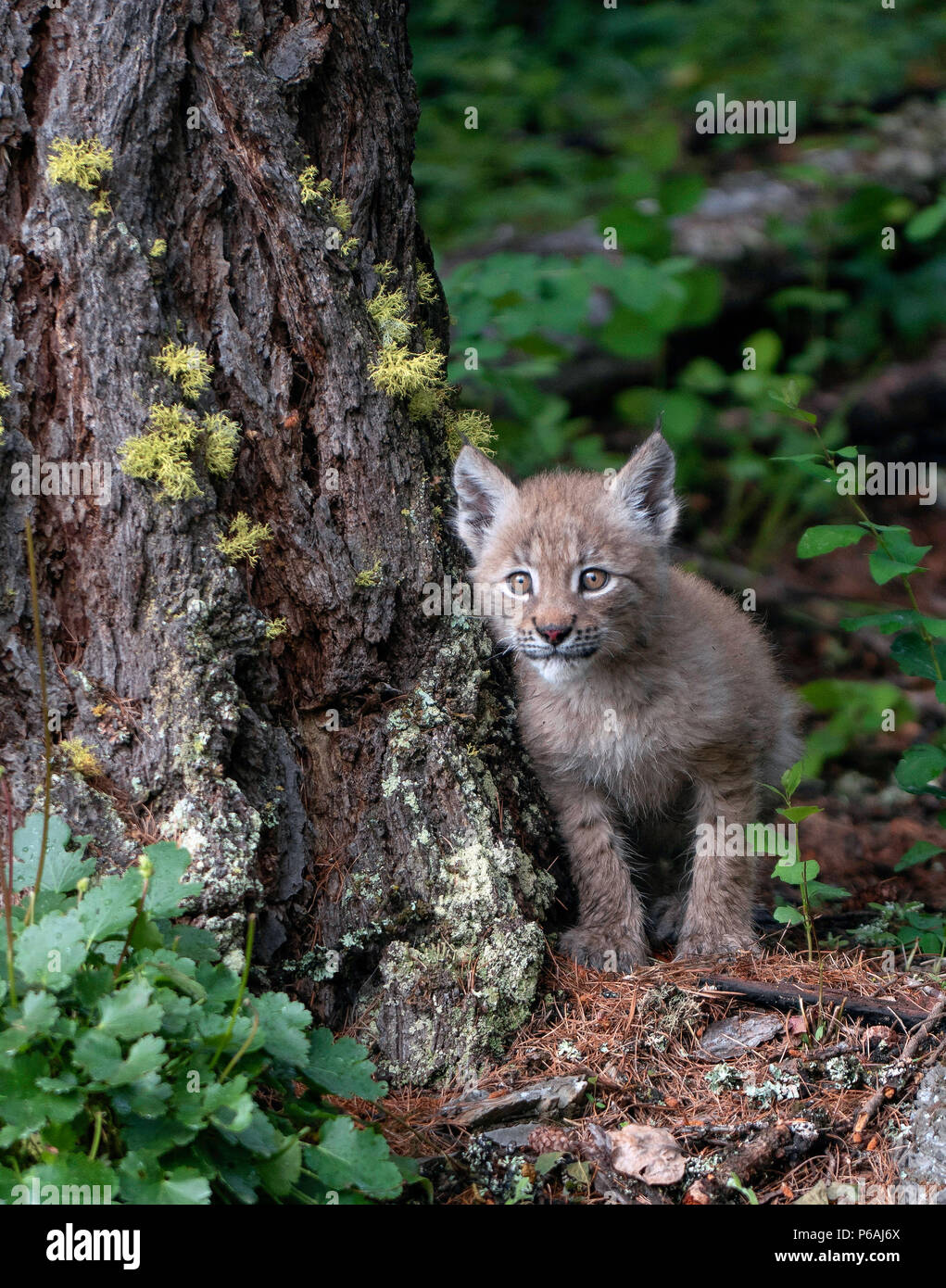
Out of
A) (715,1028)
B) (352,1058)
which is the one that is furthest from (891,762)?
(352,1058)

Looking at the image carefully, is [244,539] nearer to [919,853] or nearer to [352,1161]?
[352,1161]

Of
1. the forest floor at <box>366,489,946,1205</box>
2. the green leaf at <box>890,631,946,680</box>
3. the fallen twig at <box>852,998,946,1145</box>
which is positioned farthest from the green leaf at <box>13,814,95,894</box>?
the green leaf at <box>890,631,946,680</box>

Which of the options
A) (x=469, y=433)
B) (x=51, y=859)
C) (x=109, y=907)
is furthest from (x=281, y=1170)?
(x=469, y=433)

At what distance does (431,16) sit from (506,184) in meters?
2.02

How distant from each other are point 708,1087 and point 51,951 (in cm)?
193

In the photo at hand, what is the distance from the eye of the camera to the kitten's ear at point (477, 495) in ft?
13.3

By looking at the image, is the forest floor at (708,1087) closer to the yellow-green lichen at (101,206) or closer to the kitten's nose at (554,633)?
the kitten's nose at (554,633)

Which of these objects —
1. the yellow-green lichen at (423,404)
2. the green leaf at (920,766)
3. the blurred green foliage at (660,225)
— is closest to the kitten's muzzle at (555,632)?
the yellow-green lichen at (423,404)

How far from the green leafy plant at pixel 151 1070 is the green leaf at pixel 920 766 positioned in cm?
215

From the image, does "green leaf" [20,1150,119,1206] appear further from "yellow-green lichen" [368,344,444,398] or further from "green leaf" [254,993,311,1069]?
"yellow-green lichen" [368,344,444,398]

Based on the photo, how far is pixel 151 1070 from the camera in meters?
2.42

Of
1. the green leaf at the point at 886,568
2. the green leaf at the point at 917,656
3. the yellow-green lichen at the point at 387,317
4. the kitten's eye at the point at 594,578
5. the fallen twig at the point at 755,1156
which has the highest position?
the yellow-green lichen at the point at 387,317

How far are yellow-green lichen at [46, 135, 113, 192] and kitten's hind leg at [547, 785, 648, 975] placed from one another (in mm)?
2607

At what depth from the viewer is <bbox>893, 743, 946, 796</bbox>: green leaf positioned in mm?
3889
